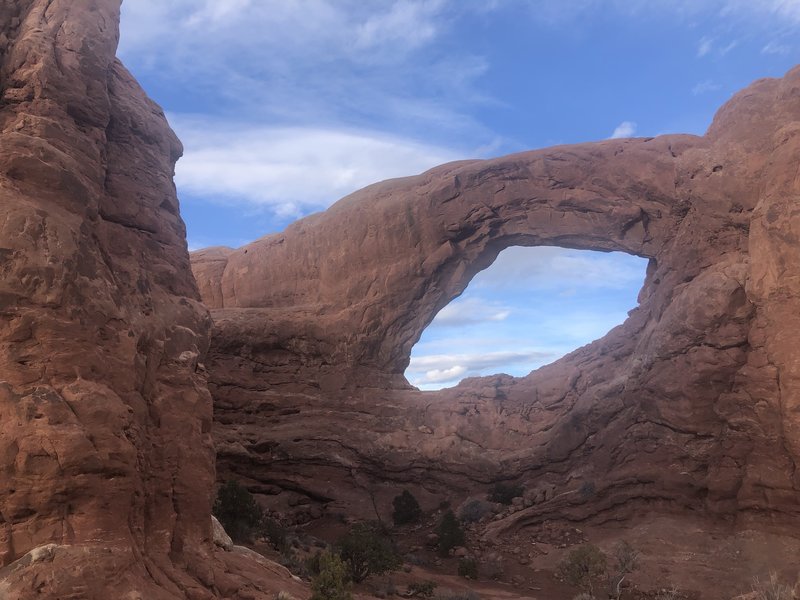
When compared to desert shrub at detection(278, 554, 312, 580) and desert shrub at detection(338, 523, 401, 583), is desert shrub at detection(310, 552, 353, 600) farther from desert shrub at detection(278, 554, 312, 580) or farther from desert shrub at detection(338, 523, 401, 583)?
desert shrub at detection(338, 523, 401, 583)

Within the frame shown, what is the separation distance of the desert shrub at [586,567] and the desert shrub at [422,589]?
3.51m

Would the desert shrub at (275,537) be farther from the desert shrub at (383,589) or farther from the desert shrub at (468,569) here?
the desert shrub at (468,569)

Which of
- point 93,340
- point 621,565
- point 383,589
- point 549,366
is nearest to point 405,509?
point 383,589

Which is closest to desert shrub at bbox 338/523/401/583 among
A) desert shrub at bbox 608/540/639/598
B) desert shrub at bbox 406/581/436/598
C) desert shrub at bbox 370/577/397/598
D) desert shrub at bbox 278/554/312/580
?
desert shrub at bbox 370/577/397/598

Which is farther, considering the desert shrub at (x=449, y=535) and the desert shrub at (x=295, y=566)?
the desert shrub at (x=449, y=535)

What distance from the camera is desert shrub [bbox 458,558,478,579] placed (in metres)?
17.8

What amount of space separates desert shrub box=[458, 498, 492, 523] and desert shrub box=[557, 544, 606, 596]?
182 inches

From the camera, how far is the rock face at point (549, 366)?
16.8 meters

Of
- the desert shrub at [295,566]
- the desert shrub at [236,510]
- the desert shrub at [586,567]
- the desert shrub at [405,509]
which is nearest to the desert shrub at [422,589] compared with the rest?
the desert shrub at [295,566]

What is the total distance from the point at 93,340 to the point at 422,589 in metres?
11.2

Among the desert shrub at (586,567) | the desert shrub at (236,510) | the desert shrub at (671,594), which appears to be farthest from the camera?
the desert shrub at (236,510)

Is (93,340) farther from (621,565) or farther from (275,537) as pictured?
(621,565)

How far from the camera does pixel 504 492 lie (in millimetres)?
21219

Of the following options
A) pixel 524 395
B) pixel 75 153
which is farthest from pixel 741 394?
pixel 75 153
